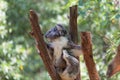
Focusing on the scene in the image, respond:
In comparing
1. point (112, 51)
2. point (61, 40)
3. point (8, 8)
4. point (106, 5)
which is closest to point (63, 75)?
point (61, 40)

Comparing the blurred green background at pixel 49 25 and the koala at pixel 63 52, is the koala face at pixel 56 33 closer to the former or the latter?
the koala at pixel 63 52

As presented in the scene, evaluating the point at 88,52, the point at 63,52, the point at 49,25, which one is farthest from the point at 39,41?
the point at 49,25

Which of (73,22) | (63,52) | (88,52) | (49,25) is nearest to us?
(88,52)

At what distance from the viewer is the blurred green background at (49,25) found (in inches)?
188

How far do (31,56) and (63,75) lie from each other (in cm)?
778

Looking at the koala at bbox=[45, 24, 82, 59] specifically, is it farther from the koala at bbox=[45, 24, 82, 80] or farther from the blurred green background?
the blurred green background

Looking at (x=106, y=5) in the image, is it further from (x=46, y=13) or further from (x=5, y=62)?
(x=46, y=13)

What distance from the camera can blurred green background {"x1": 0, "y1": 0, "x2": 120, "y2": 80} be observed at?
477 cm

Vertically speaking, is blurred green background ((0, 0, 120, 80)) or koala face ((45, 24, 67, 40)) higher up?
koala face ((45, 24, 67, 40))

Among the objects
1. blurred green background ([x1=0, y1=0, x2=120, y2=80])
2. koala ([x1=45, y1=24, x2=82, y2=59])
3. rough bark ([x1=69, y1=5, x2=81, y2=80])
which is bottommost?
blurred green background ([x1=0, y1=0, x2=120, y2=80])

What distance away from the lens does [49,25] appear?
9781mm

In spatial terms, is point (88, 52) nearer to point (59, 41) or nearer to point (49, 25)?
point (59, 41)

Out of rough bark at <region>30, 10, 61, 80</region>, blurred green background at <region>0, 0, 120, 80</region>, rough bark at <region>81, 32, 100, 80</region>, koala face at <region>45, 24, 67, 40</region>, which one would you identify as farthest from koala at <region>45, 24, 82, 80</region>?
rough bark at <region>81, 32, 100, 80</region>

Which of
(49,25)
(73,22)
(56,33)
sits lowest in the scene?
(49,25)
